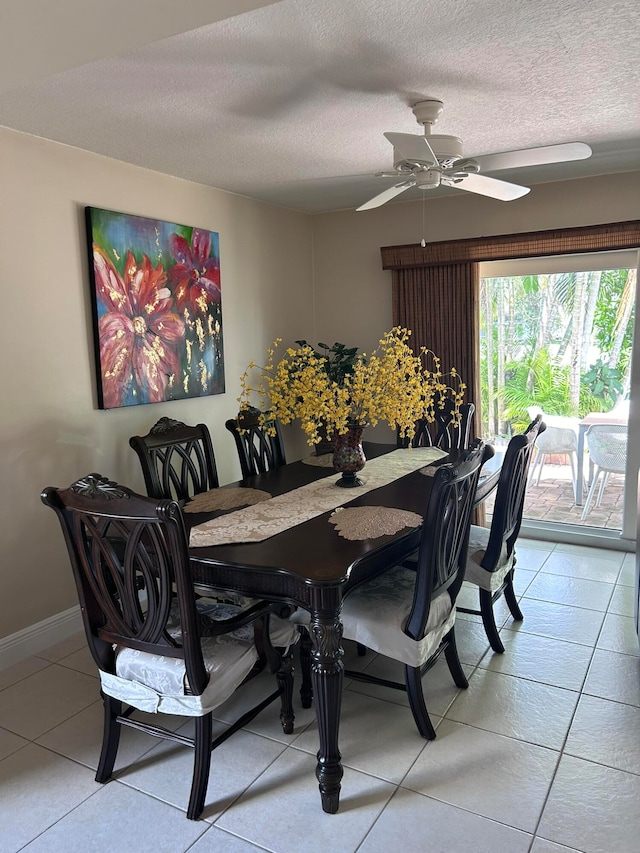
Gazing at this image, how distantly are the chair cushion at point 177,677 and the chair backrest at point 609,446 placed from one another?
3.17 meters

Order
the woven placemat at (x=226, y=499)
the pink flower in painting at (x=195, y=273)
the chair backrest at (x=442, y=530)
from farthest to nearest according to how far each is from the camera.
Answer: the pink flower in painting at (x=195, y=273) → the woven placemat at (x=226, y=499) → the chair backrest at (x=442, y=530)

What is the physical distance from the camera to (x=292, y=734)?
7.94 feet

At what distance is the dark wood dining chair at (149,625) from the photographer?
1831 millimetres

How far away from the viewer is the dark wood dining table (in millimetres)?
1969

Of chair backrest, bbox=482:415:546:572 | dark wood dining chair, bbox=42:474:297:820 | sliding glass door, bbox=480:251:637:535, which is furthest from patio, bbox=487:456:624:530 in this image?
dark wood dining chair, bbox=42:474:297:820

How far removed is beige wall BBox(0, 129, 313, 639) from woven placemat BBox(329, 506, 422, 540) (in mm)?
1512

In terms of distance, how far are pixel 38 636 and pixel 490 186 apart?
3.06 m

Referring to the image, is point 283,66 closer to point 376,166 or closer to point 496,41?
point 496,41

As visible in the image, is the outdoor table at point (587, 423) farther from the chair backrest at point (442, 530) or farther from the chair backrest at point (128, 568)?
the chair backrest at point (128, 568)

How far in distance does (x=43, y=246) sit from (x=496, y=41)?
2.18 m

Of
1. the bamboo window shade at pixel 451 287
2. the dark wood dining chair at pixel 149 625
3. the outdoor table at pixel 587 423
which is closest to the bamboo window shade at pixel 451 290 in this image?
the bamboo window shade at pixel 451 287

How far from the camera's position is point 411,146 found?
2.31 metres

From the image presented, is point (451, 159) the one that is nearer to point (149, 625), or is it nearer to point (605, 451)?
point (149, 625)

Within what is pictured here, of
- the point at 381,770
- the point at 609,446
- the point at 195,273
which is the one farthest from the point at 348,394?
the point at 609,446
